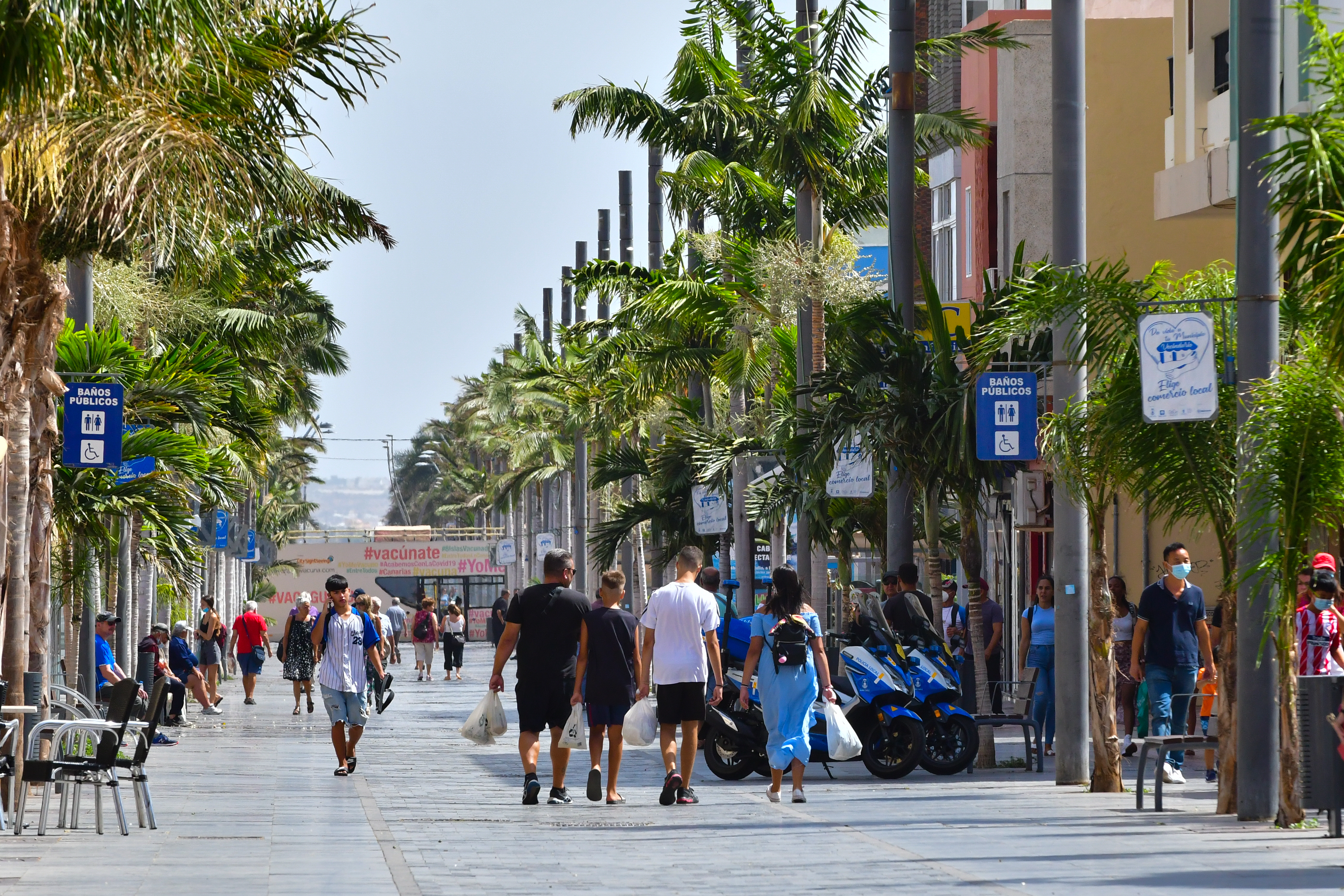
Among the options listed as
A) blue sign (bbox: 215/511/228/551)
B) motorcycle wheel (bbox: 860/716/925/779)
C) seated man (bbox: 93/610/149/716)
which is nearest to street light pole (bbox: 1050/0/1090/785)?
motorcycle wheel (bbox: 860/716/925/779)

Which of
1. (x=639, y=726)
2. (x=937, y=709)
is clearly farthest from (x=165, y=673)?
(x=639, y=726)

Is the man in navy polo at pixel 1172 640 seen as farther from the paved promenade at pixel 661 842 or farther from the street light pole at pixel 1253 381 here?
the street light pole at pixel 1253 381

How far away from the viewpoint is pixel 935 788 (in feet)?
50.2

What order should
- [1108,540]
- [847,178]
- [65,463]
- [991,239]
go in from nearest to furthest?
[65,463] → [847,178] → [1108,540] → [991,239]

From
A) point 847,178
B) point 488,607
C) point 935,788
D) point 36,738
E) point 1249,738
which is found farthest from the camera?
point 488,607

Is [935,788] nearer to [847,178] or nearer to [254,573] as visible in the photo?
[847,178]

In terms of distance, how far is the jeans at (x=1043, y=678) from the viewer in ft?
57.5

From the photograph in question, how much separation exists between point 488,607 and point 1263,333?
6421cm

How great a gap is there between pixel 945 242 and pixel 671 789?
2351 cm

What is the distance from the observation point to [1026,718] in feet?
56.5

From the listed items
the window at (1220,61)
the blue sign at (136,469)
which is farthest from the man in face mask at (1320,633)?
the blue sign at (136,469)

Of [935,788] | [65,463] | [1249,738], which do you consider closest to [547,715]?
[935,788]

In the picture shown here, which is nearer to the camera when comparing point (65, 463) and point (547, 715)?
point (547, 715)

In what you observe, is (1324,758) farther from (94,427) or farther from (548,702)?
(94,427)
